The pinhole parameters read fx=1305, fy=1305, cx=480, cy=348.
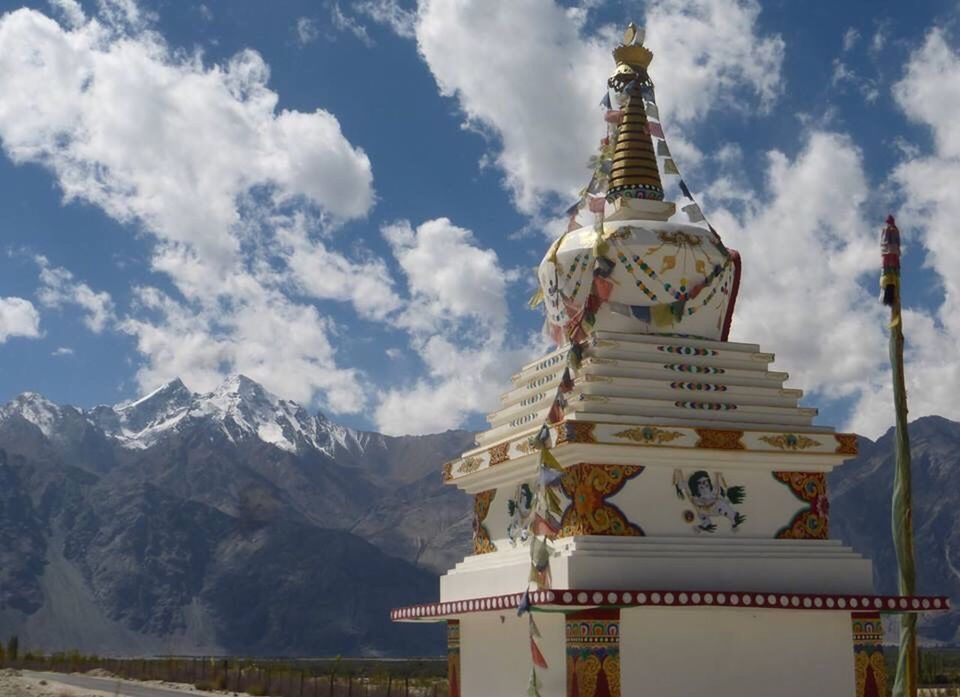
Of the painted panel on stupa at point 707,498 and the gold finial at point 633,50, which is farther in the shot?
the gold finial at point 633,50

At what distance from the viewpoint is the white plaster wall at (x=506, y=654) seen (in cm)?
1592

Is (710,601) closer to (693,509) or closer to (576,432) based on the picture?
(693,509)

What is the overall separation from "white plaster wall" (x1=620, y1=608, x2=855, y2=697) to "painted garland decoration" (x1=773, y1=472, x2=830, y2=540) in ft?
3.60

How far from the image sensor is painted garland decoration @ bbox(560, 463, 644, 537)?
53.3 feet

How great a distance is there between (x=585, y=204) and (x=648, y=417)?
393 centimetres

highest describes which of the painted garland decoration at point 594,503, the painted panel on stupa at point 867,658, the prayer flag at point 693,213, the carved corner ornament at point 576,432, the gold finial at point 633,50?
the gold finial at point 633,50

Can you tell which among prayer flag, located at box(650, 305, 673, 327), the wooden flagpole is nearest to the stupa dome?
prayer flag, located at box(650, 305, 673, 327)

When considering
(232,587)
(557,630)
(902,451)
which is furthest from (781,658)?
(232,587)

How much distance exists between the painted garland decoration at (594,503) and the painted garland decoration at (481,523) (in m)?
2.50

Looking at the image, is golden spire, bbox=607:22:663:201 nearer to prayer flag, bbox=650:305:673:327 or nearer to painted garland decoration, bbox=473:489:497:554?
prayer flag, bbox=650:305:673:327

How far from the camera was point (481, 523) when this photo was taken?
19.2m

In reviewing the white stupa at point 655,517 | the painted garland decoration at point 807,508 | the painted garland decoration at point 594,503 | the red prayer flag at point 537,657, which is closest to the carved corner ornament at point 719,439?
the white stupa at point 655,517

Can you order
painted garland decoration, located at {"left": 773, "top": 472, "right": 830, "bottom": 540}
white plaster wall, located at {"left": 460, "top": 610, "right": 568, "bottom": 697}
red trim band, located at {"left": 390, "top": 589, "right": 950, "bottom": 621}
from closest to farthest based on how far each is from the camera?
red trim band, located at {"left": 390, "top": 589, "right": 950, "bottom": 621}, white plaster wall, located at {"left": 460, "top": 610, "right": 568, "bottom": 697}, painted garland decoration, located at {"left": 773, "top": 472, "right": 830, "bottom": 540}

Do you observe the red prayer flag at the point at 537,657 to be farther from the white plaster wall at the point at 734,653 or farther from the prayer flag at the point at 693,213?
the prayer flag at the point at 693,213
